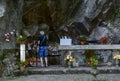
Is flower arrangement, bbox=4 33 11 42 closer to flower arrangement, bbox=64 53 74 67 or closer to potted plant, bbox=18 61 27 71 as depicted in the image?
potted plant, bbox=18 61 27 71

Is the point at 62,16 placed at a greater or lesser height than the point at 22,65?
greater

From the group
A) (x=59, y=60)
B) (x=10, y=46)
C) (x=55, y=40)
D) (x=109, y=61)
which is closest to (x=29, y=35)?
(x=55, y=40)

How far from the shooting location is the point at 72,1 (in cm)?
2078

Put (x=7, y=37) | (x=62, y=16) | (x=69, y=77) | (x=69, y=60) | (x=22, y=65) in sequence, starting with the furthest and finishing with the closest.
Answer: (x=62, y=16)
(x=69, y=60)
(x=7, y=37)
(x=22, y=65)
(x=69, y=77)

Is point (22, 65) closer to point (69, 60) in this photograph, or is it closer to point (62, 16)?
point (69, 60)

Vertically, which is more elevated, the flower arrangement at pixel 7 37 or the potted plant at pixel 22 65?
the flower arrangement at pixel 7 37

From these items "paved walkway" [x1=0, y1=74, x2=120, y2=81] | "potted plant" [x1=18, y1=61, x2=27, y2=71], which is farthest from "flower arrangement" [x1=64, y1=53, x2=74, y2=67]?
"potted plant" [x1=18, y1=61, x2=27, y2=71]

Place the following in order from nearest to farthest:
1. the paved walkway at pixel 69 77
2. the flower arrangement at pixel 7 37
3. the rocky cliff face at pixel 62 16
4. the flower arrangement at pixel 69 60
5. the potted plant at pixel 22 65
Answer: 1. the paved walkway at pixel 69 77
2. the potted plant at pixel 22 65
3. the flower arrangement at pixel 7 37
4. the flower arrangement at pixel 69 60
5. the rocky cliff face at pixel 62 16

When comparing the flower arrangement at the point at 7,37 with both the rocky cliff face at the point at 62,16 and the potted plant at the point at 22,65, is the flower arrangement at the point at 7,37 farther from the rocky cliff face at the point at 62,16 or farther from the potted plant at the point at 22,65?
the rocky cliff face at the point at 62,16

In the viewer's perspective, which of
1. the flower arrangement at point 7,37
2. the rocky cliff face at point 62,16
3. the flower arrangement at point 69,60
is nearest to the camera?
the flower arrangement at point 7,37

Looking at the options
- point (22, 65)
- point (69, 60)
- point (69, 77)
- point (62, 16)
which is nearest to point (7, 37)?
point (22, 65)

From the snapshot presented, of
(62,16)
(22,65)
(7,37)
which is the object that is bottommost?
(22,65)

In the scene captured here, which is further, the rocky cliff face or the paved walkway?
the rocky cliff face

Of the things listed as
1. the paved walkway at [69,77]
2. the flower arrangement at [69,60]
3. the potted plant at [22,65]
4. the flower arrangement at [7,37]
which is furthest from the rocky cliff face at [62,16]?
the paved walkway at [69,77]
